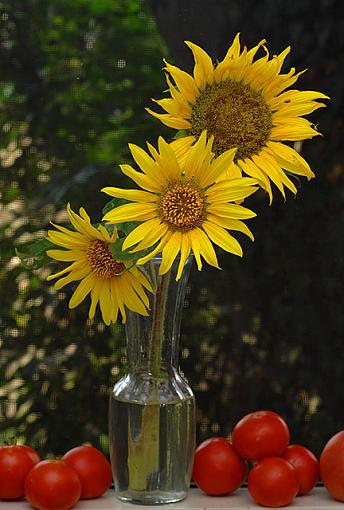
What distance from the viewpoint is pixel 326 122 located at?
1.28 meters

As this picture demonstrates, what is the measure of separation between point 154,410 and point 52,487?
14cm

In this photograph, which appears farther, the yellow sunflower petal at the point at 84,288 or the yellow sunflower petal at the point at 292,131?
the yellow sunflower petal at the point at 84,288

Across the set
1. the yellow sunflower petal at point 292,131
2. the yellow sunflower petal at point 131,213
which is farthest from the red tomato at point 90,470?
the yellow sunflower petal at point 292,131

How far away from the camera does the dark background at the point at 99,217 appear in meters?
1.25

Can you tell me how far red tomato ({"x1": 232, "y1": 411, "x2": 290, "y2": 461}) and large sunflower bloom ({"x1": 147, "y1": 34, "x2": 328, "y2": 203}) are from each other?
345 millimetres

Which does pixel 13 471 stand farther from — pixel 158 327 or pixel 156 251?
pixel 156 251

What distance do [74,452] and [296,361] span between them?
0.32 m

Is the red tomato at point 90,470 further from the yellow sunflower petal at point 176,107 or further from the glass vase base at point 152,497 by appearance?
the yellow sunflower petal at point 176,107

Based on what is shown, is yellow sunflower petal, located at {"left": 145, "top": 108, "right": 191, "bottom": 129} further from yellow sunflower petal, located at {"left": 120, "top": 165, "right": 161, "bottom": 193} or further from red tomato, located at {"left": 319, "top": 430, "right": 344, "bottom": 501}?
red tomato, located at {"left": 319, "top": 430, "right": 344, "bottom": 501}

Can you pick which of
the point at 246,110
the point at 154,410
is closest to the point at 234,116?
the point at 246,110

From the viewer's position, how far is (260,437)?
1.15 metres

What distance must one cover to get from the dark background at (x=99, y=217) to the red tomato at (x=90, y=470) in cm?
11

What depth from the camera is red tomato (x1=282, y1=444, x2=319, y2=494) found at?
1.16 meters

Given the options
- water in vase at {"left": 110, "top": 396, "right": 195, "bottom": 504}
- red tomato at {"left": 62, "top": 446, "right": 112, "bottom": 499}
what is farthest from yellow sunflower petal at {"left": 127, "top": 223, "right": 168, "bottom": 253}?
red tomato at {"left": 62, "top": 446, "right": 112, "bottom": 499}
